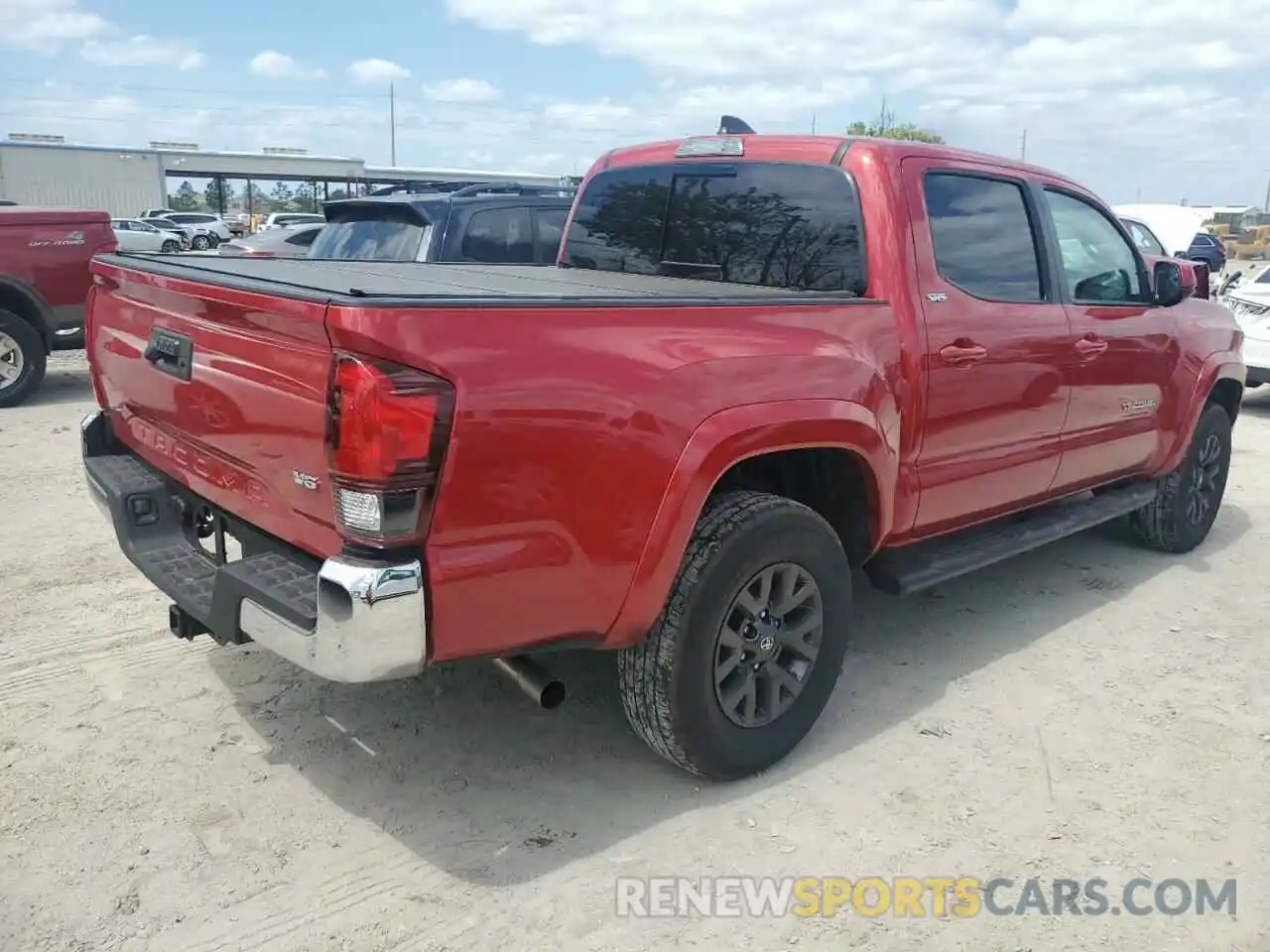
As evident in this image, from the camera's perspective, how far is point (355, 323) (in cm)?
234

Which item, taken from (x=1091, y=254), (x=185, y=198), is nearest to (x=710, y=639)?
(x=1091, y=254)

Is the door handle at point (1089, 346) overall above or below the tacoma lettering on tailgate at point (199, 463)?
above

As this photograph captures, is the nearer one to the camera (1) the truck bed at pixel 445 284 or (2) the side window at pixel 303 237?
(1) the truck bed at pixel 445 284

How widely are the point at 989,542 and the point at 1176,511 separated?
2018mm

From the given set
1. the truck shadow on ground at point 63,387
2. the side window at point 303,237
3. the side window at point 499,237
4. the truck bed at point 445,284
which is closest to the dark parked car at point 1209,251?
the side window at point 303,237

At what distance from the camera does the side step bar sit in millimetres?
3906

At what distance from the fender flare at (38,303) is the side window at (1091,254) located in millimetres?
8125

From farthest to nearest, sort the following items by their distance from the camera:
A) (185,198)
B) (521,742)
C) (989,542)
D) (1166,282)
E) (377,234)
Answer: (185,198) → (377,234) → (1166,282) → (989,542) → (521,742)

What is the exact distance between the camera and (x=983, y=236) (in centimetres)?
409

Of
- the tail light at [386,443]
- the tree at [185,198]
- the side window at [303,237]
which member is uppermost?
the tree at [185,198]

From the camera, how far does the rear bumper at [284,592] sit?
241cm

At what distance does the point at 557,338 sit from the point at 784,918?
1.61m

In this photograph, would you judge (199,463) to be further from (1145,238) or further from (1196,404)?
(1145,238)

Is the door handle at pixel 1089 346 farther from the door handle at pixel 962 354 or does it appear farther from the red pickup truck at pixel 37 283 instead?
the red pickup truck at pixel 37 283
